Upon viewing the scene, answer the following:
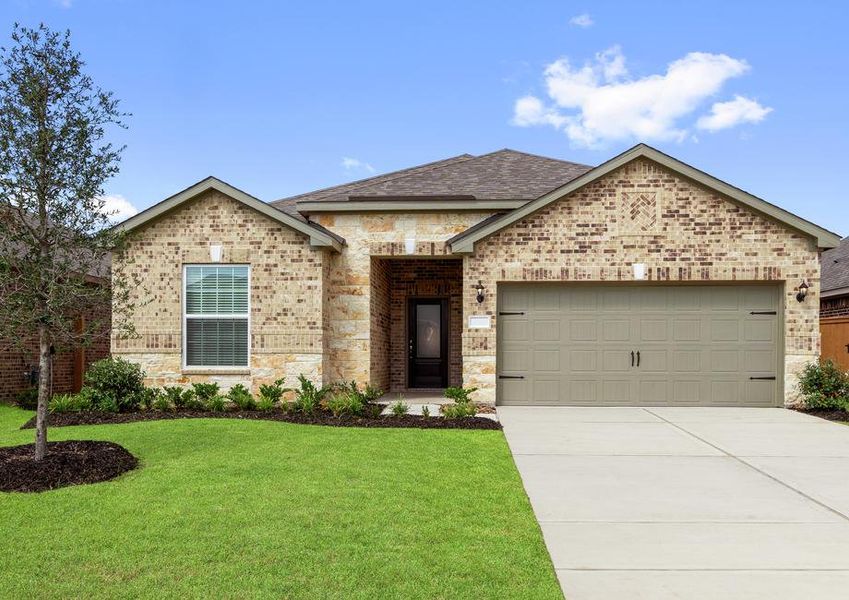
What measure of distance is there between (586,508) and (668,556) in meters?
1.28

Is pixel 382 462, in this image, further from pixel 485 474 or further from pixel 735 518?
pixel 735 518

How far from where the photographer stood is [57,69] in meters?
7.84

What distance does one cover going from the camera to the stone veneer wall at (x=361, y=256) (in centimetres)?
1455

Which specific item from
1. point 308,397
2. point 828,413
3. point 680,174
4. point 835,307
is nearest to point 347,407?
point 308,397

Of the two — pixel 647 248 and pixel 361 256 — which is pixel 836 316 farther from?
pixel 361 256

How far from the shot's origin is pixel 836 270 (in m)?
20.2

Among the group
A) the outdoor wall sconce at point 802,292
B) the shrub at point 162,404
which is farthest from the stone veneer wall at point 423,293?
the outdoor wall sconce at point 802,292

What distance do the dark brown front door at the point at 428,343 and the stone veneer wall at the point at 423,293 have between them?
21cm

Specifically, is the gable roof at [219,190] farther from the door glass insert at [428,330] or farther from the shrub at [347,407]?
the door glass insert at [428,330]

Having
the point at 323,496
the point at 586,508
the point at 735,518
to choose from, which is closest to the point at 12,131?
the point at 323,496

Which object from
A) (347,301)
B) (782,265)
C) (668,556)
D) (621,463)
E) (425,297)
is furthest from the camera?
(425,297)

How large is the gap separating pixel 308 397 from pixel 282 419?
80 centimetres

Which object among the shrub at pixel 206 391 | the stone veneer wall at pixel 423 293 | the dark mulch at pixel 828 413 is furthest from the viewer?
the stone veneer wall at pixel 423 293

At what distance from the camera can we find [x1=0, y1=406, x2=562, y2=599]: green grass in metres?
4.45
